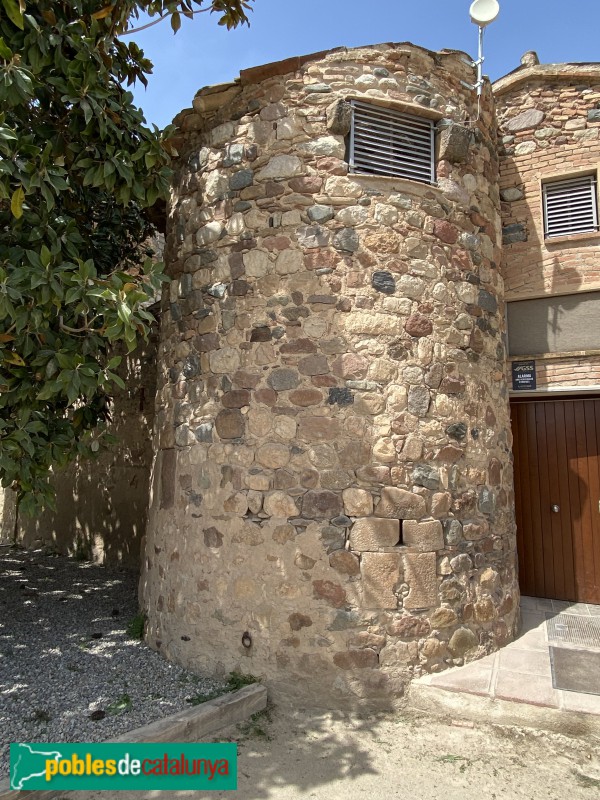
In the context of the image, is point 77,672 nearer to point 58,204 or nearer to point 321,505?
point 321,505

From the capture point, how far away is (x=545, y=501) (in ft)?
18.8

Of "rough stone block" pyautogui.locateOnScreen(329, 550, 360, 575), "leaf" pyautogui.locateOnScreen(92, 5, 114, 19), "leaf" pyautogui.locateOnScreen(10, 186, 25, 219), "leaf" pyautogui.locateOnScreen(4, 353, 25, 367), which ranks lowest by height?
"rough stone block" pyautogui.locateOnScreen(329, 550, 360, 575)

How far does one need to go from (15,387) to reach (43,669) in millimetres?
1986

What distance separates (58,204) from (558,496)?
5006mm

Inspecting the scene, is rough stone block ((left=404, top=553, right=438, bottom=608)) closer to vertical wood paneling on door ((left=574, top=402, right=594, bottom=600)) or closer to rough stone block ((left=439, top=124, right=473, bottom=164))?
vertical wood paneling on door ((left=574, top=402, right=594, bottom=600))

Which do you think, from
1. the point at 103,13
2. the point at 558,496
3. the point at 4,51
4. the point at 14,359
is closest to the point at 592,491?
the point at 558,496

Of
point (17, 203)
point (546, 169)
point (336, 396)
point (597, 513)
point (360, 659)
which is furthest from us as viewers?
point (546, 169)

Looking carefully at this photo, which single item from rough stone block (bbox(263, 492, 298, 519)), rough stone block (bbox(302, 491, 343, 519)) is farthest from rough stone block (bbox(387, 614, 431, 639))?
rough stone block (bbox(263, 492, 298, 519))

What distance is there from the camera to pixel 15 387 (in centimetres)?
355

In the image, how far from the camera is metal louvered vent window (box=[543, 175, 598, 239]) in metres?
5.60

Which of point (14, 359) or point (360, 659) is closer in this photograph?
point (14, 359)

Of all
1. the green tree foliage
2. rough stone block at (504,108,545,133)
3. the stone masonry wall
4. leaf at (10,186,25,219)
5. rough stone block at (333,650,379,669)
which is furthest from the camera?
rough stone block at (504,108,545,133)

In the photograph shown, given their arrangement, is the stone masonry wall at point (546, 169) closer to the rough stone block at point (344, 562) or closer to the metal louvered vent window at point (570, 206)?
the metal louvered vent window at point (570, 206)

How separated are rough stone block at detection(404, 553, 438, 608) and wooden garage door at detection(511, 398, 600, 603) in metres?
2.27
